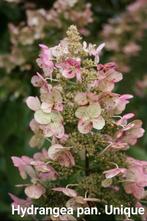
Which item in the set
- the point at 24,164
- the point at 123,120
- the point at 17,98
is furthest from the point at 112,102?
the point at 17,98

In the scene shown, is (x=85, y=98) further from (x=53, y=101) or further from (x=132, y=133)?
(x=132, y=133)

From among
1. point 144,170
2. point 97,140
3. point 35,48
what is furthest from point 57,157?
point 35,48

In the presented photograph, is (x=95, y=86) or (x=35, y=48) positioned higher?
(x=35, y=48)

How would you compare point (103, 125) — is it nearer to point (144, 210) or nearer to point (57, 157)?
point (57, 157)

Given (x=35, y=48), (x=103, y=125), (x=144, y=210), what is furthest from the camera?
(x=35, y=48)

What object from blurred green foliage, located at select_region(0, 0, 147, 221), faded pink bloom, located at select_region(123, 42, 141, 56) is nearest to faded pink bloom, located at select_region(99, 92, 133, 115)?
blurred green foliage, located at select_region(0, 0, 147, 221)

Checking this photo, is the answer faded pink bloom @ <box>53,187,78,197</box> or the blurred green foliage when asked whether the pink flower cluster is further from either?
the blurred green foliage
